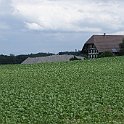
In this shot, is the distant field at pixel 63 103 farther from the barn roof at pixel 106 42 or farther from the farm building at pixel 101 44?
the barn roof at pixel 106 42

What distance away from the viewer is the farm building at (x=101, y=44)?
92.4 meters

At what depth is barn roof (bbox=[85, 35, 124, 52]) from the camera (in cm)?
9275

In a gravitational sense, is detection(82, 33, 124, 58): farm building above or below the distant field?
above

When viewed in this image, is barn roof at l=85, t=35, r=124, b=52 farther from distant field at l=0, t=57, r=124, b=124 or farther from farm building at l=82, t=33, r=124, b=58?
distant field at l=0, t=57, r=124, b=124

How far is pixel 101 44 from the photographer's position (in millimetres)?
94312

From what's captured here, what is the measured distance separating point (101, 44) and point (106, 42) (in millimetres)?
1316

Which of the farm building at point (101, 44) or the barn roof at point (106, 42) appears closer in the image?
the farm building at point (101, 44)

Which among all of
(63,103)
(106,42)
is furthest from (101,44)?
(63,103)

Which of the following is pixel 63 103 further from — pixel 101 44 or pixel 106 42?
pixel 106 42

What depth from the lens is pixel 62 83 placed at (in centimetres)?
2361

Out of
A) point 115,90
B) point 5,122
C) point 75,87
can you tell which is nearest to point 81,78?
point 75,87

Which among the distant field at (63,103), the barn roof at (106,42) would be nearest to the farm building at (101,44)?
the barn roof at (106,42)

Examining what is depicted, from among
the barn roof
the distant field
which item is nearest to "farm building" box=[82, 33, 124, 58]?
the barn roof

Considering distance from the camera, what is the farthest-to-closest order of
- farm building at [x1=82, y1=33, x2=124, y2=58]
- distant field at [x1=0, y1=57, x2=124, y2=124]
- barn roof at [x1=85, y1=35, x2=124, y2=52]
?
barn roof at [x1=85, y1=35, x2=124, y2=52]
farm building at [x1=82, y1=33, x2=124, y2=58]
distant field at [x1=0, y1=57, x2=124, y2=124]
